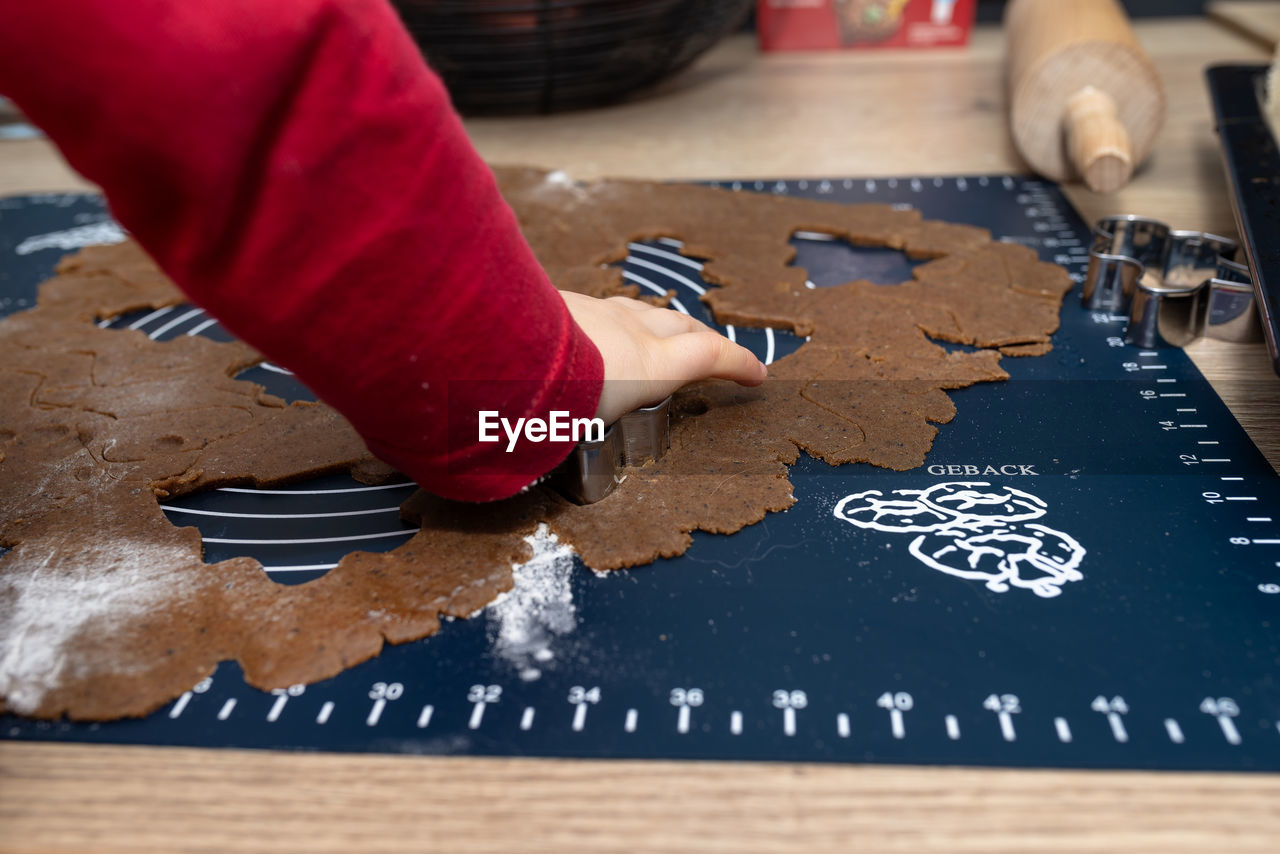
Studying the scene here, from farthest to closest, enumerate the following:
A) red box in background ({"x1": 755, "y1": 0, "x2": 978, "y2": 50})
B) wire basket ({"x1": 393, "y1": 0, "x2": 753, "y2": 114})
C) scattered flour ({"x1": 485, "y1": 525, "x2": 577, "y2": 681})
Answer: red box in background ({"x1": 755, "y1": 0, "x2": 978, "y2": 50}) < wire basket ({"x1": 393, "y1": 0, "x2": 753, "y2": 114}) < scattered flour ({"x1": 485, "y1": 525, "x2": 577, "y2": 681})

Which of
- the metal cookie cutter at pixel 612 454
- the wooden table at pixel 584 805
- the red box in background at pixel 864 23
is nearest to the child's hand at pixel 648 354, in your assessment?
the metal cookie cutter at pixel 612 454

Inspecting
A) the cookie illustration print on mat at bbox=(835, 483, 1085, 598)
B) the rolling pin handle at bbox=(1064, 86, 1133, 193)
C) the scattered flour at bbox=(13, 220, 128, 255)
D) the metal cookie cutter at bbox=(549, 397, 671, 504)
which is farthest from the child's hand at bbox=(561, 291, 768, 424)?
the scattered flour at bbox=(13, 220, 128, 255)

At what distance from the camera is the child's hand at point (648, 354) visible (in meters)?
0.57

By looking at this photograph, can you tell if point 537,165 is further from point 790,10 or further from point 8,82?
point 8,82

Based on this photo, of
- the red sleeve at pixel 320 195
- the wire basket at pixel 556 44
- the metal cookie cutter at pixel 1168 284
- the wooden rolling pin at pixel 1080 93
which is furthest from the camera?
the wire basket at pixel 556 44

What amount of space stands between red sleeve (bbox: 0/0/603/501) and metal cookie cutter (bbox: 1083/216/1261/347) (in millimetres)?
478

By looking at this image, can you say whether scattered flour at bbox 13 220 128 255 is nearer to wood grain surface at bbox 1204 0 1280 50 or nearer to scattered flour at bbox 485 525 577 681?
scattered flour at bbox 485 525 577 681

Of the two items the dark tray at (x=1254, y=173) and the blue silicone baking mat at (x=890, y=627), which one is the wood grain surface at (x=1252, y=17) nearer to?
the dark tray at (x=1254, y=173)

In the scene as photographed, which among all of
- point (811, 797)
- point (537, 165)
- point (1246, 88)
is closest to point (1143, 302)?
point (1246, 88)

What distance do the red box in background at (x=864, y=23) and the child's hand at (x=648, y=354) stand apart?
122 cm

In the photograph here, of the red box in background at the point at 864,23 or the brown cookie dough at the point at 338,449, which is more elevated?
the brown cookie dough at the point at 338,449

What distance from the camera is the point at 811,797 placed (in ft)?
1.28

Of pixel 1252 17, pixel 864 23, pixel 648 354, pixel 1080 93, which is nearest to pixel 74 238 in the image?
pixel 648 354

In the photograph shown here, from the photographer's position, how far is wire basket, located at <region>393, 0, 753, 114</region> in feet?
3.95
